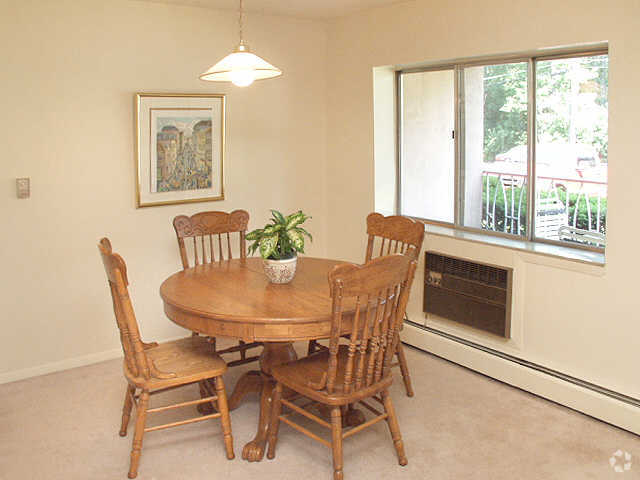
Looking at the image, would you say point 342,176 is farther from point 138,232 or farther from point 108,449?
point 108,449

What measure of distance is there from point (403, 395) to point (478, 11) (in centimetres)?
227

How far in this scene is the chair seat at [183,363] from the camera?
9.73 ft

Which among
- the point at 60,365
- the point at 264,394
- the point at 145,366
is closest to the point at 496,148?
the point at 264,394

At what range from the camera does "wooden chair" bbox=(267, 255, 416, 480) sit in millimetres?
2691

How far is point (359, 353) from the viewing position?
2871 millimetres

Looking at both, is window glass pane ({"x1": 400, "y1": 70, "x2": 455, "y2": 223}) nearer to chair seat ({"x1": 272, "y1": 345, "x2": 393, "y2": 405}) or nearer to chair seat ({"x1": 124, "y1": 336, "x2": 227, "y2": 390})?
chair seat ({"x1": 272, "y1": 345, "x2": 393, "y2": 405})

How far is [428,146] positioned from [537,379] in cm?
179

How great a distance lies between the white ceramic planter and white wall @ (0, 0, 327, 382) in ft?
4.66

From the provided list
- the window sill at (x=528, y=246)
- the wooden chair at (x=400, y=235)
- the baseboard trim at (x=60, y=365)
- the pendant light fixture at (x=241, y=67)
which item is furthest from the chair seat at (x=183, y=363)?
the window sill at (x=528, y=246)

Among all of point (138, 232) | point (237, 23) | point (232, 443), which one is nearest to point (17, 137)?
point (138, 232)

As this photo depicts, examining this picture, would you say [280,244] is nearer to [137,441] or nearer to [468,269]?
[137,441]

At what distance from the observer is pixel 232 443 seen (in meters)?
3.14

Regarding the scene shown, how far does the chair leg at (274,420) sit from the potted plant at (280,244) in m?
0.62

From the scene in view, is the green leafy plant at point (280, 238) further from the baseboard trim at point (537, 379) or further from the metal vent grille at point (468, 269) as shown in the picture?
the baseboard trim at point (537, 379)
